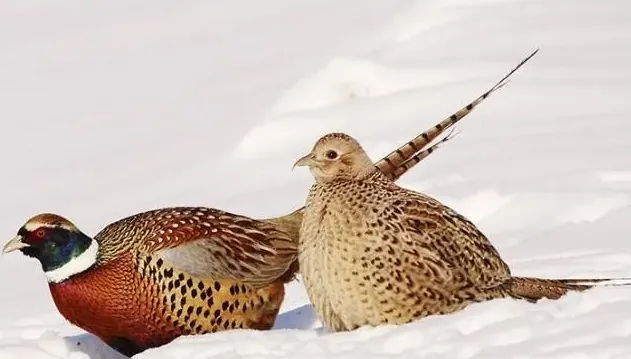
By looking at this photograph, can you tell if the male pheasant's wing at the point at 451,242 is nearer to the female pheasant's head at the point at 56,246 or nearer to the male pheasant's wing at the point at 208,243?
the male pheasant's wing at the point at 208,243

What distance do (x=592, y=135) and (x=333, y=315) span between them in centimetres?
408

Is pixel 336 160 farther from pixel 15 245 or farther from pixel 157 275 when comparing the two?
pixel 15 245

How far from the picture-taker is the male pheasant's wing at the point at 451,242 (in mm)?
6664

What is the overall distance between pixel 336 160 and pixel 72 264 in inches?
47.6

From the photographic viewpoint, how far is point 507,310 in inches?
245

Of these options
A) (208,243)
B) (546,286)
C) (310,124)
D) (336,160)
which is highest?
(310,124)

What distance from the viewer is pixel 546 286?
6859 mm

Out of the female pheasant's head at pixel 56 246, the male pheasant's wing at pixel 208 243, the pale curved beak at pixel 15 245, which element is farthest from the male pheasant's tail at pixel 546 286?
the pale curved beak at pixel 15 245

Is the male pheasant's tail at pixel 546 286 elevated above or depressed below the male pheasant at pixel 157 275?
below

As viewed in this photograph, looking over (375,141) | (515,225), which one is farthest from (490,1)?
(515,225)

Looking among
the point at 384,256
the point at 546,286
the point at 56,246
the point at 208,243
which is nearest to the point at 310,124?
the point at 208,243

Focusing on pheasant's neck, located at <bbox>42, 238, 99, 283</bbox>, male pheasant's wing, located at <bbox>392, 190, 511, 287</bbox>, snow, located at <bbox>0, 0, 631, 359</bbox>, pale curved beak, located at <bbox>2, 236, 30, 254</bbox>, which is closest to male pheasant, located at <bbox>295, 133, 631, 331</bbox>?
male pheasant's wing, located at <bbox>392, 190, 511, 287</bbox>

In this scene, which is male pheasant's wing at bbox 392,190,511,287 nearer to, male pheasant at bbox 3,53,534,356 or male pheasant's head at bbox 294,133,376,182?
male pheasant's head at bbox 294,133,376,182

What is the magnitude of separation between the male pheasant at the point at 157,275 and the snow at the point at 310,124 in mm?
212
